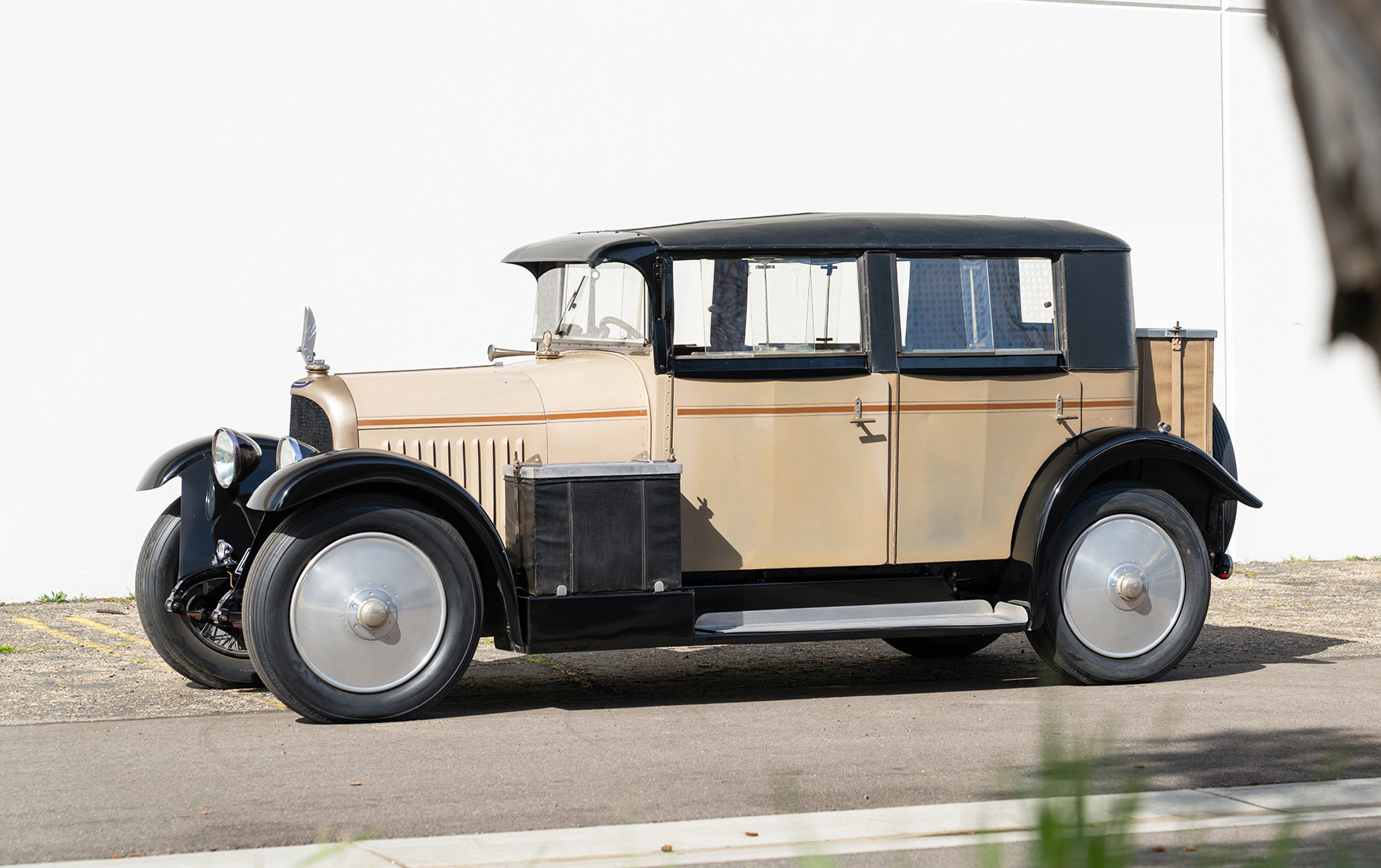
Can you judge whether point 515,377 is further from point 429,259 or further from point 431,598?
point 429,259

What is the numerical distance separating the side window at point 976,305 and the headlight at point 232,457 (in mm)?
3023

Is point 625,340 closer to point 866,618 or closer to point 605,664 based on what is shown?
point 866,618

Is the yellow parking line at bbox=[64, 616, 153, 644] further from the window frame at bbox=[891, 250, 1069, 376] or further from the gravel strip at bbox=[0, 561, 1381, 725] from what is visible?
the window frame at bbox=[891, 250, 1069, 376]

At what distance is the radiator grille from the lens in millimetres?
6504

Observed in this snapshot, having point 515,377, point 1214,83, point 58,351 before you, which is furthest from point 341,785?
point 1214,83

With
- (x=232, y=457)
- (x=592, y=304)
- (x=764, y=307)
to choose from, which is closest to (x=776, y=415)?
(x=764, y=307)

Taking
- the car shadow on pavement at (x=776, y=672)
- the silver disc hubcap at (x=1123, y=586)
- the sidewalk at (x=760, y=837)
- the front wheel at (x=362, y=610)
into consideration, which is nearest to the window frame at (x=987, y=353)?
the silver disc hubcap at (x=1123, y=586)

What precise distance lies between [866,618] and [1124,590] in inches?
49.6

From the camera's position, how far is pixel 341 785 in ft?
15.9

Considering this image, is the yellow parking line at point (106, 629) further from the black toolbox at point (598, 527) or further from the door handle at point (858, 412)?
the door handle at point (858, 412)

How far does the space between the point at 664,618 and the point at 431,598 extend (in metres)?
1.00

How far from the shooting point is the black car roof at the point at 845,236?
6555 millimetres

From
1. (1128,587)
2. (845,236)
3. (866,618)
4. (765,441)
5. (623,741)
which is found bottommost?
(623,741)

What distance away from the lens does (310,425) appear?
6664 millimetres
